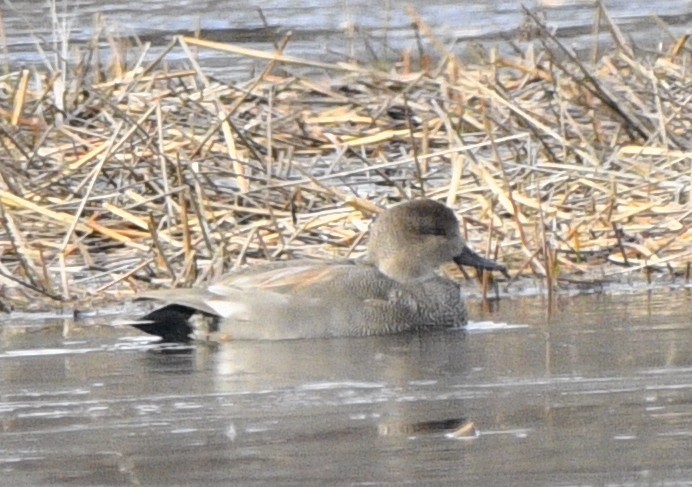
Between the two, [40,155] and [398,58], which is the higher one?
[398,58]

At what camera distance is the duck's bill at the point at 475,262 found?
7719mm

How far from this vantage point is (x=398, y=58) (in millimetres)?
13125

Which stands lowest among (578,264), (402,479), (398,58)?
(402,479)

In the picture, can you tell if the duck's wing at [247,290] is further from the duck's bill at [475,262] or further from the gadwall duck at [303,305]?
the duck's bill at [475,262]

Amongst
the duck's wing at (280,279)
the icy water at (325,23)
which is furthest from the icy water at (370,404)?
the icy water at (325,23)

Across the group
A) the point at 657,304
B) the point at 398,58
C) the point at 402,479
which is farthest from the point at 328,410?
the point at 398,58

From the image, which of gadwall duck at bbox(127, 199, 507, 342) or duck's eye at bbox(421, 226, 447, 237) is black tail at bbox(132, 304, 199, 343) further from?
duck's eye at bbox(421, 226, 447, 237)

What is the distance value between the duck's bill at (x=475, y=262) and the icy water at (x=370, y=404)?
0.60 ft

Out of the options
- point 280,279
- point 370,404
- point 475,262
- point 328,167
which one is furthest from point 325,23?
point 370,404

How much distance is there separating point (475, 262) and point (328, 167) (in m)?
2.18

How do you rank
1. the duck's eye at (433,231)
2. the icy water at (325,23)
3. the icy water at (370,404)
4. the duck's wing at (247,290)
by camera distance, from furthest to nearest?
1. the icy water at (325,23)
2. the duck's eye at (433,231)
3. the duck's wing at (247,290)
4. the icy water at (370,404)

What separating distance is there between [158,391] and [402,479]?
158 centimetres

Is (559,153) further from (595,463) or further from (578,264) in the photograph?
(595,463)

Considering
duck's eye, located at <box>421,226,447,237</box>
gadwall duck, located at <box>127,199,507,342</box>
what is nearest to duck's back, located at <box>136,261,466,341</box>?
gadwall duck, located at <box>127,199,507,342</box>
